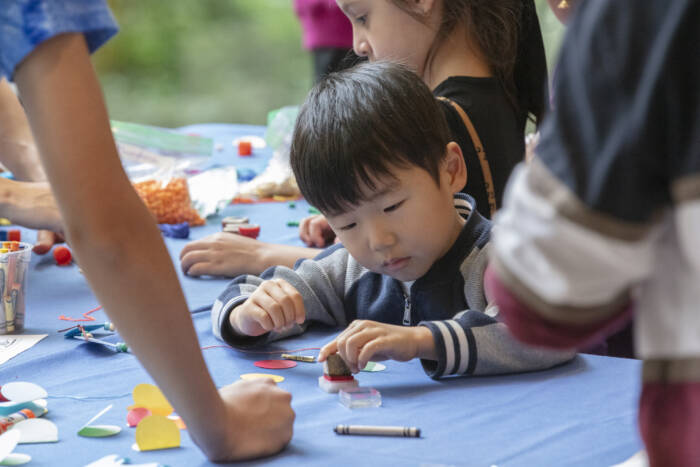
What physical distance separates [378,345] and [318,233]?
680 mm

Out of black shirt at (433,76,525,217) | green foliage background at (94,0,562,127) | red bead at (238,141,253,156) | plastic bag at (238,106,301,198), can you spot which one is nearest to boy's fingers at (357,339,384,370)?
black shirt at (433,76,525,217)

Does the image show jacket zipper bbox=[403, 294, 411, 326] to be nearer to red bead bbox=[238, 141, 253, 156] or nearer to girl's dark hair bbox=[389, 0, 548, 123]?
girl's dark hair bbox=[389, 0, 548, 123]

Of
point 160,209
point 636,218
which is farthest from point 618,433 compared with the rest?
point 160,209

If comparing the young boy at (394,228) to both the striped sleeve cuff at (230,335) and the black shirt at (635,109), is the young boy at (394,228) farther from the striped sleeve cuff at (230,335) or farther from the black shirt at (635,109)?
the black shirt at (635,109)

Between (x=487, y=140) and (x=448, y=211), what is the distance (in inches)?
12.6

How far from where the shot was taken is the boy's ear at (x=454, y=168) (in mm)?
1126

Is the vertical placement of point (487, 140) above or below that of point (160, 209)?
above

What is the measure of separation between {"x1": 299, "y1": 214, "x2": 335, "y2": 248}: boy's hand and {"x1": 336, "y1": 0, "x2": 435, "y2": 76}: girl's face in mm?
333

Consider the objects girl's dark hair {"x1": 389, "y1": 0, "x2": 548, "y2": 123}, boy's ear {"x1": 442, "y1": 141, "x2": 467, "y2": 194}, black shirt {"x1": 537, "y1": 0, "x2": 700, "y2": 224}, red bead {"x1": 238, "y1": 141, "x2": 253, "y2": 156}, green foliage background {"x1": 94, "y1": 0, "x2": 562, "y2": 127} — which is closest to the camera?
black shirt {"x1": 537, "y1": 0, "x2": 700, "y2": 224}

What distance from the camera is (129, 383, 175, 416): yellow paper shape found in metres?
0.88

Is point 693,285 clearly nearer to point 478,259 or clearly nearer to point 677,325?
point 677,325

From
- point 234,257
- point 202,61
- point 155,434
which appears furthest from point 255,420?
A: point 202,61

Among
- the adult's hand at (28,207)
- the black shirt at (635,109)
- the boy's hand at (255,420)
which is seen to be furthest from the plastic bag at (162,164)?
the black shirt at (635,109)

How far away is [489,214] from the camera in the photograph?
1343 mm
